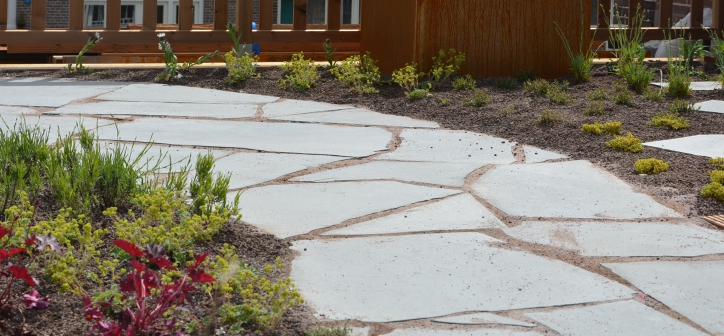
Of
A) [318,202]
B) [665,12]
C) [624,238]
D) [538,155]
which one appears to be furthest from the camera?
[665,12]

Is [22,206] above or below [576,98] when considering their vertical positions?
below

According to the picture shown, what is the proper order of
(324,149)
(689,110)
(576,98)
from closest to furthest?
(324,149)
(689,110)
(576,98)

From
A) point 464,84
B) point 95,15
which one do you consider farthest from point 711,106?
point 95,15

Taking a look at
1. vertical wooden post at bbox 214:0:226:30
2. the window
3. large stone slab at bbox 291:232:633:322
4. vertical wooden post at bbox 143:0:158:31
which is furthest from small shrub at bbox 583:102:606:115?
the window

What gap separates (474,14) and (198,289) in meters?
4.62

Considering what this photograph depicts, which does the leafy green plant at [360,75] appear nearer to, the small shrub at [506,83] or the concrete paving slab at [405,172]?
the small shrub at [506,83]

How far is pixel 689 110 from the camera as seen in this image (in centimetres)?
535

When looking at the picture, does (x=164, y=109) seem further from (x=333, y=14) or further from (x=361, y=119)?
(x=333, y=14)

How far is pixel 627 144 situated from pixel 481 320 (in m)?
2.42

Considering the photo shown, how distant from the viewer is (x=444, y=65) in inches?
258

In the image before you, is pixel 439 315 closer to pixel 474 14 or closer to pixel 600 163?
pixel 600 163

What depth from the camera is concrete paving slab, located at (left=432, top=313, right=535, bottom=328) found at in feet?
7.70

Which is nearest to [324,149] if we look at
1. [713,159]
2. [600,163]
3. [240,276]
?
[600,163]

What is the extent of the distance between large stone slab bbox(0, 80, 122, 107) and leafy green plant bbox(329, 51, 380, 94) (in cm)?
166
